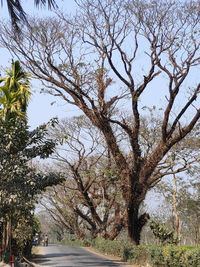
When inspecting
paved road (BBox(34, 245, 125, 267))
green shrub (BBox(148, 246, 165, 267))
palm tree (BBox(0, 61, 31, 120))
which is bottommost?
paved road (BBox(34, 245, 125, 267))

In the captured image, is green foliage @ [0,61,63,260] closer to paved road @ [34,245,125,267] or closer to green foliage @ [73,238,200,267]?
green foliage @ [73,238,200,267]

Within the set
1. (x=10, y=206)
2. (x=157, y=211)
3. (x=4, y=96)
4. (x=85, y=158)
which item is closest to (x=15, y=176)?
(x=10, y=206)

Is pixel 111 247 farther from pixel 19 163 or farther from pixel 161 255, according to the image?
pixel 19 163

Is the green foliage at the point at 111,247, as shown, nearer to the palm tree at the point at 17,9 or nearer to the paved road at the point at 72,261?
the paved road at the point at 72,261

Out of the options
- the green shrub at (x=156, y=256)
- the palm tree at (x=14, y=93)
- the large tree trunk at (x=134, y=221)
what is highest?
the palm tree at (x=14, y=93)

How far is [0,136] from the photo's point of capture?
17922mm

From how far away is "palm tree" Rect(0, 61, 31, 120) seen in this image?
68.5 ft

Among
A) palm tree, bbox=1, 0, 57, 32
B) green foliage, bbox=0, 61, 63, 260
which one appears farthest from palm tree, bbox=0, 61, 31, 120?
palm tree, bbox=1, 0, 57, 32

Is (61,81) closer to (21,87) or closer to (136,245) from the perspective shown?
(21,87)

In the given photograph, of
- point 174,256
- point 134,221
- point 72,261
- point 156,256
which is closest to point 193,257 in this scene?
point 174,256

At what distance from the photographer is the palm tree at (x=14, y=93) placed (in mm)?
20866

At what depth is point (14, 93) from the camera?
902 inches

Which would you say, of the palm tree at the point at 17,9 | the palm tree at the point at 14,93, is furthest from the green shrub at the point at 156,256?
the palm tree at the point at 17,9

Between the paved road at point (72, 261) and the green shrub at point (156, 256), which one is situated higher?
the green shrub at point (156, 256)
